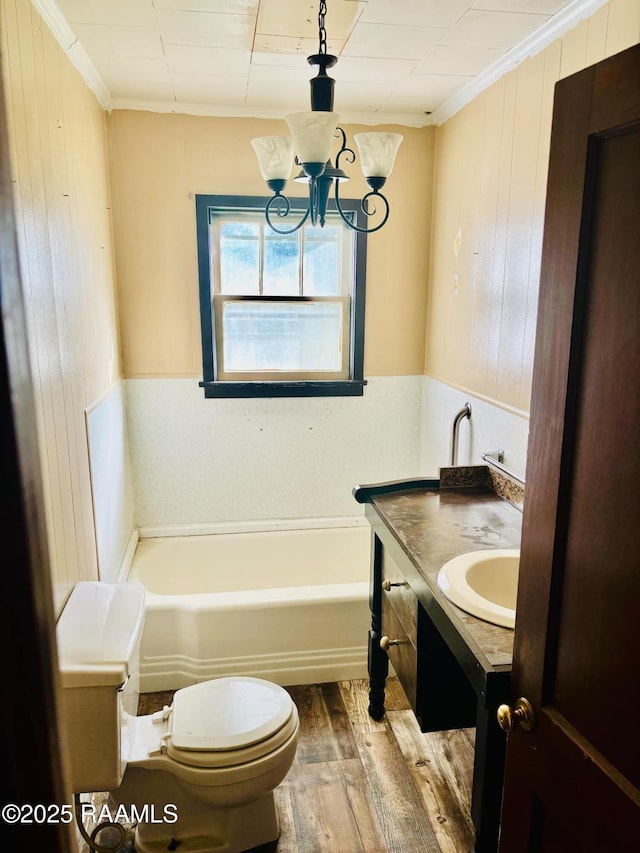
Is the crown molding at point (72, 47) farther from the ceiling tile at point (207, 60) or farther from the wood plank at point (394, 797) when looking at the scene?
the wood plank at point (394, 797)

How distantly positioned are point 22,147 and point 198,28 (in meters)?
0.85

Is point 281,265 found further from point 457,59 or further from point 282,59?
point 457,59

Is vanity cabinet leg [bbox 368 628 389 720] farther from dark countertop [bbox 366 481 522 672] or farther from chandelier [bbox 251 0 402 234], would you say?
chandelier [bbox 251 0 402 234]

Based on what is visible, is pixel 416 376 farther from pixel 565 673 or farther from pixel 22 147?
pixel 565 673

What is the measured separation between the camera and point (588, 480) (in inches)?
32.0

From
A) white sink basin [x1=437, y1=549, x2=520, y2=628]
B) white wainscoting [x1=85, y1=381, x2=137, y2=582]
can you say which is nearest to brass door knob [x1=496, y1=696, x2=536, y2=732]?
white sink basin [x1=437, y1=549, x2=520, y2=628]

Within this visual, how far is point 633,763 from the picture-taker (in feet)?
2.48

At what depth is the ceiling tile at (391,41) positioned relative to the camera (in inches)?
79.3

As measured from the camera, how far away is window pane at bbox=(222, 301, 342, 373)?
314 centimetres

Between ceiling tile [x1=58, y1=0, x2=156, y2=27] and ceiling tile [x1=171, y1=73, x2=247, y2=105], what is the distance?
51cm

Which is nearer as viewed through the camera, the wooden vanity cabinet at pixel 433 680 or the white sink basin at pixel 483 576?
the white sink basin at pixel 483 576

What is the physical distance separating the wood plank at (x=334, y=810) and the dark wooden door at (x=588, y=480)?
1011 millimetres

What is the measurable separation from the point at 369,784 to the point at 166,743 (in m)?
0.76

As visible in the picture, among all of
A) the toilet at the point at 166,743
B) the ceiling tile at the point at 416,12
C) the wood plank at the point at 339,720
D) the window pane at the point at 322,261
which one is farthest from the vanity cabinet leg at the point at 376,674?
the ceiling tile at the point at 416,12
